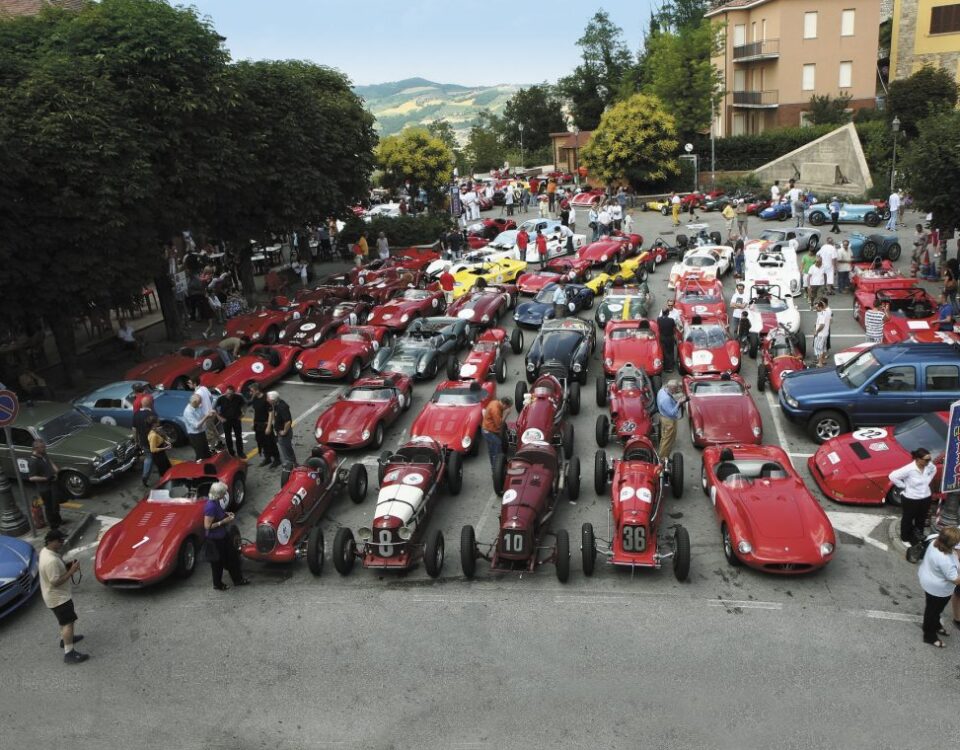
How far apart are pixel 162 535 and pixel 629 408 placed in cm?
822

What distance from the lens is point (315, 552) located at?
1093cm

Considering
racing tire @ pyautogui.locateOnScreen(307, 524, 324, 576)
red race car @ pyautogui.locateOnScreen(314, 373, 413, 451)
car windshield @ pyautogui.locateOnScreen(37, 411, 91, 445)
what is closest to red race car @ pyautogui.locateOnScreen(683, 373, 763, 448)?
red race car @ pyautogui.locateOnScreen(314, 373, 413, 451)

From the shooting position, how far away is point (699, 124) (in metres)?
51.4

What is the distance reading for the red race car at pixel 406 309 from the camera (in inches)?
872

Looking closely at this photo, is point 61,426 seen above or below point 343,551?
above

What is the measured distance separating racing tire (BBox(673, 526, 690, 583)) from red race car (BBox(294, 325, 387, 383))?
10733 millimetres

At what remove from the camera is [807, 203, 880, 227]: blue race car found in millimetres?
33250

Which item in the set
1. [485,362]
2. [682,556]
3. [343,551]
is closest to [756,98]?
[485,362]

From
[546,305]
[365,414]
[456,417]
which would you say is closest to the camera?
[456,417]

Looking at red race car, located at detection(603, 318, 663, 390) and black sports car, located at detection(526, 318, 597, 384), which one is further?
black sports car, located at detection(526, 318, 597, 384)

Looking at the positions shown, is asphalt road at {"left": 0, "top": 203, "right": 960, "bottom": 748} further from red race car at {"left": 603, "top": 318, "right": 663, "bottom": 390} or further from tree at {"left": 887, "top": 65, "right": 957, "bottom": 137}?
tree at {"left": 887, "top": 65, "right": 957, "bottom": 137}

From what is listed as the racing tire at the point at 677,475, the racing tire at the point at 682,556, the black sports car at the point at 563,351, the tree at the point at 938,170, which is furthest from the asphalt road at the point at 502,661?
the tree at the point at 938,170

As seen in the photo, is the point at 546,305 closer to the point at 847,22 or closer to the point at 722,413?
the point at 722,413

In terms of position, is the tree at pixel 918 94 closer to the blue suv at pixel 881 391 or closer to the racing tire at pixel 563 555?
the blue suv at pixel 881 391
